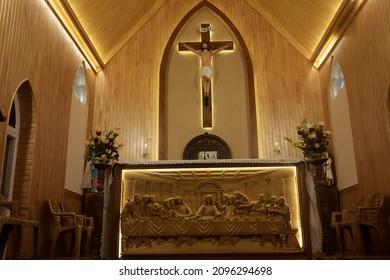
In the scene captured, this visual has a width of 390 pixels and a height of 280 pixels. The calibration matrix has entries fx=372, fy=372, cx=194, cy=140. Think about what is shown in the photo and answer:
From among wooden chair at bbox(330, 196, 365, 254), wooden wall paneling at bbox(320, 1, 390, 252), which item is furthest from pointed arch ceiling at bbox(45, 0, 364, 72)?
wooden chair at bbox(330, 196, 365, 254)

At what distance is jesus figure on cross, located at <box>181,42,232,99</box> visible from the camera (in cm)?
915

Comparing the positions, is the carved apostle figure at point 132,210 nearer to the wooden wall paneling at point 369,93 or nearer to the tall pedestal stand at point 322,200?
the tall pedestal stand at point 322,200

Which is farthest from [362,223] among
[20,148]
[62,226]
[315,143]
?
[20,148]

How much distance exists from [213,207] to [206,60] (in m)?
5.19

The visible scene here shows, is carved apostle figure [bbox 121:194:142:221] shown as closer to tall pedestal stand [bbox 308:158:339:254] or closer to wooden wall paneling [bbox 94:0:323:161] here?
tall pedestal stand [bbox 308:158:339:254]

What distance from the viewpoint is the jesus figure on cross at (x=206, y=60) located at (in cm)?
915

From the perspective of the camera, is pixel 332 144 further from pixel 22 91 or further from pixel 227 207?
pixel 22 91

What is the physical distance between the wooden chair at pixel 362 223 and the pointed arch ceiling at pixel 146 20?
3.54 m

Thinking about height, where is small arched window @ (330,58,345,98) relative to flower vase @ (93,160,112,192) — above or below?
above

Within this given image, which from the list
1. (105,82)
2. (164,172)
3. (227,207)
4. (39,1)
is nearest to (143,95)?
(105,82)

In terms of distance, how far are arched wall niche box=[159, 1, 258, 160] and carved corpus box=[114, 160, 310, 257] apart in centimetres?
361

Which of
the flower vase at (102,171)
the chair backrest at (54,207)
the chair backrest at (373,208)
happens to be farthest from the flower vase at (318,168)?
the chair backrest at (54,207)

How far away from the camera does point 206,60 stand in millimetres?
9250

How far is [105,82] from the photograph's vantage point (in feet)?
30.8
